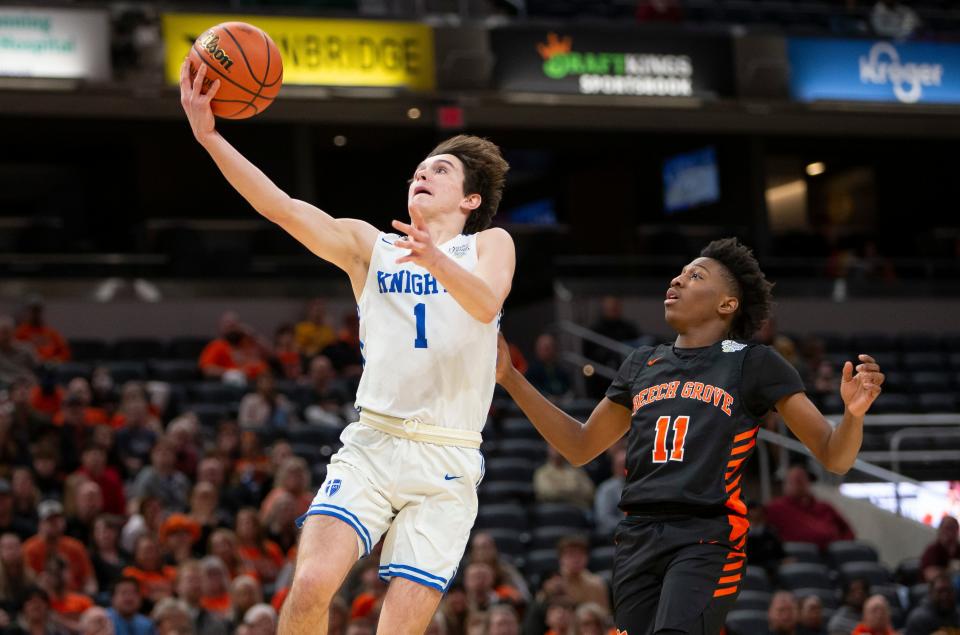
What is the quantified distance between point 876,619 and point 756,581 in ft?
4.37

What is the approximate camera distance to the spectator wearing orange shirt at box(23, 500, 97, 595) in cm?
985

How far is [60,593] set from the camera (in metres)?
9.59

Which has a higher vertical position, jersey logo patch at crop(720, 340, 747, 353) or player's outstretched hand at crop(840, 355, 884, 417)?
jersey logo patch at crop(720, 340, 747, 353)

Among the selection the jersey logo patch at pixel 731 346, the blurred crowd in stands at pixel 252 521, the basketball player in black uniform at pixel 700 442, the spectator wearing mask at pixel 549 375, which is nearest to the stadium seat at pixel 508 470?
the blurred crowd in stands at pixel 252 521

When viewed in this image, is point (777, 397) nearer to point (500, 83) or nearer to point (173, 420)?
point (173, 420)

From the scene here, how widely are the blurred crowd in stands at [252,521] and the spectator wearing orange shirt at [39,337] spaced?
0.02 m

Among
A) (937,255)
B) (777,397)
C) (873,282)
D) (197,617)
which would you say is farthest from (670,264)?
(777,397)

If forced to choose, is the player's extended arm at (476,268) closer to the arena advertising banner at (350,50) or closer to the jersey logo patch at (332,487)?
the jersey logo patch at (332,487)

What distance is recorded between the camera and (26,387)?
11.6 metres

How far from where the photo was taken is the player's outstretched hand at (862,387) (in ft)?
15.7

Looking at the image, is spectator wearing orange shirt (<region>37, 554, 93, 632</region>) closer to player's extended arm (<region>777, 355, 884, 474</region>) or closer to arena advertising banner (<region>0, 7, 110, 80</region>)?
Result: player's extended arm (<region>777, 355, 884, 474</region>)

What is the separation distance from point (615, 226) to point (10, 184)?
945cm

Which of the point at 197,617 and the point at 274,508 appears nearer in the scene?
the point at 197,617

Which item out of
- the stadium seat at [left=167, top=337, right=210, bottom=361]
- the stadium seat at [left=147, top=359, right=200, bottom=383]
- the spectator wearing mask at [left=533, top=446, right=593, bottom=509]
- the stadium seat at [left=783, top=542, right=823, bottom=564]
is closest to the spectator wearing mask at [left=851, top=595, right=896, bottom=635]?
the stadium seat at [left=783, top=542, right=823, bottom=564]
